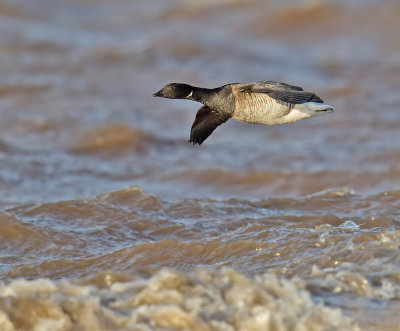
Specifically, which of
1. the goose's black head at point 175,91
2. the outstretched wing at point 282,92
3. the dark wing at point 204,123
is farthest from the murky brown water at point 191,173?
the goose's black head at point 175,91

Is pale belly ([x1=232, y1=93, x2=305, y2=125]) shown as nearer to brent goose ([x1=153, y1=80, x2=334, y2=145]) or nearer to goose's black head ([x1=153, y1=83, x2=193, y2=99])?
brent goose ([x1=153, y1=80, x2=334, y2=145])

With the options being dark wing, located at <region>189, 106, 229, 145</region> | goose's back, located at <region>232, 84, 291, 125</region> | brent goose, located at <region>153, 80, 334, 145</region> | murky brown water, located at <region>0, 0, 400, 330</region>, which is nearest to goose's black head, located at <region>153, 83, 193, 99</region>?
brent goose, located at <region>153, 80, 334, 145</region>

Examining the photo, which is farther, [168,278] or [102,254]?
[102,254]

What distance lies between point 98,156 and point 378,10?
951 centimetres

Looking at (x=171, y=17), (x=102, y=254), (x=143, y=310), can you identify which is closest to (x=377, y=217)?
(x=102, y=254)

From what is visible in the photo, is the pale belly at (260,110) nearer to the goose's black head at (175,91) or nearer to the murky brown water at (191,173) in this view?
the goose's black head at (175,91)

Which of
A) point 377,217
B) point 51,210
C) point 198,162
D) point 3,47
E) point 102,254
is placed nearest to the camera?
point 102,254

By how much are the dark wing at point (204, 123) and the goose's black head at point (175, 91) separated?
19.6 inches

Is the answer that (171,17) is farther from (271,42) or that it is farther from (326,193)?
(326,193)

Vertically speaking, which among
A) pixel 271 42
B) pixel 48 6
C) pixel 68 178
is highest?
pixel 48 6

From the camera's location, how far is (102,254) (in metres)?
6.83

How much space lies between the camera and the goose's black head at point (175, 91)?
6273mm

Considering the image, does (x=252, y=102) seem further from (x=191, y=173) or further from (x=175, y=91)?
(x=191, y=173)

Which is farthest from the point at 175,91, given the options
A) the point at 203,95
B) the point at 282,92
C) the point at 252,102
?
the point at 282,92
